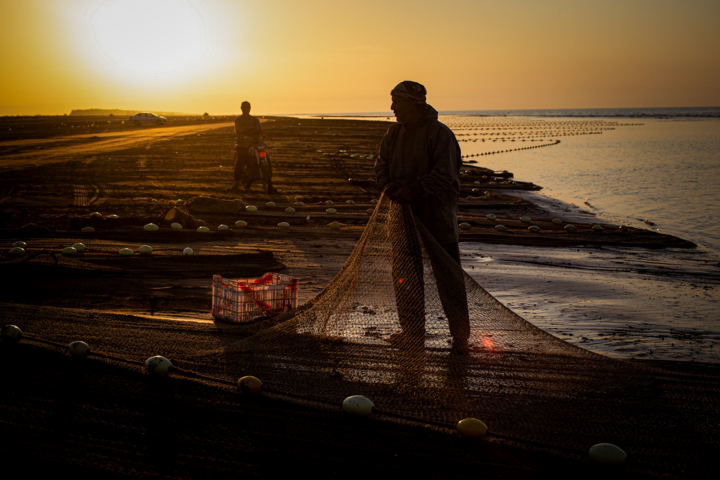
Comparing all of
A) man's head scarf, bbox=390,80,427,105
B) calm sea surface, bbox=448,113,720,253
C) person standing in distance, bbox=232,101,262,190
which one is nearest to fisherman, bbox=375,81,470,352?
man's head scarf, bbox=390,80,427,105

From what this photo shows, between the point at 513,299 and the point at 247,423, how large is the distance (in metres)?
3.76

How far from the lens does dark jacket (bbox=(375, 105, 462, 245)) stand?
14.2 ft

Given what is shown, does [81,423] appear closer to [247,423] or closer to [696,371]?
[247,423]

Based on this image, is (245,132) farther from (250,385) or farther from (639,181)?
(639,181)

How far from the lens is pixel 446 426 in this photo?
324 cm

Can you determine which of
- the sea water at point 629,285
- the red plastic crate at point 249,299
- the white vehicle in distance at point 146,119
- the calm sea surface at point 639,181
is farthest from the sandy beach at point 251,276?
the white vehicle in distance at point 146,119

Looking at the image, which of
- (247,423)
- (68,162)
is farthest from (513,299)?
(68,162)

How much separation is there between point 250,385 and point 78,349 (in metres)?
1.22

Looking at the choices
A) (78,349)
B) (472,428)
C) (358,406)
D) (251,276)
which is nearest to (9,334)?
(78,349)

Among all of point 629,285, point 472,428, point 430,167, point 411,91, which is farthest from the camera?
point 629,285

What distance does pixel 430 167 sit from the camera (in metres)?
4.49

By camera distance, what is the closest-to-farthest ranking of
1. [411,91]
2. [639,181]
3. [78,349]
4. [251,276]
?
1. [78,349]
2. [411,91]
3. [251,276]
4. [639,181]

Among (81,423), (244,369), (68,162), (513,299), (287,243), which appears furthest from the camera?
(68,162)

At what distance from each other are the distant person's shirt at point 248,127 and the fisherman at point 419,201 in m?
9.06
